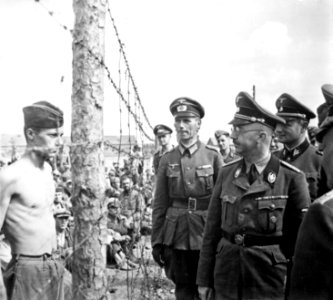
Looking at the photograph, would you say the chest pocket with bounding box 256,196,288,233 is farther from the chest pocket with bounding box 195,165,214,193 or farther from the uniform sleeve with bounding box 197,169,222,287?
the chest pocket with bounding box 195,165,214,193

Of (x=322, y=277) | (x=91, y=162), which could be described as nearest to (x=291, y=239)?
(x=91, y=162)

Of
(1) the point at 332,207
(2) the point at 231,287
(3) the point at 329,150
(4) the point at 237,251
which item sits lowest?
(2) the point at 231,287

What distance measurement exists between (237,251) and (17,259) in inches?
57.7

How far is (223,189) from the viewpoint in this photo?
375 cm

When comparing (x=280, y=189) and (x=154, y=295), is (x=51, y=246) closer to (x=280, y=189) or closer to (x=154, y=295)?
(x=280, y=189)

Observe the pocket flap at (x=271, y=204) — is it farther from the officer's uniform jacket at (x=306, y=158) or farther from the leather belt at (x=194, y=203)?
the leather belt at (x=194, y=203)

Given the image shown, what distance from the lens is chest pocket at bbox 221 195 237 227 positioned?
3.58 m

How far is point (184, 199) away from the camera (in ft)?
17.0

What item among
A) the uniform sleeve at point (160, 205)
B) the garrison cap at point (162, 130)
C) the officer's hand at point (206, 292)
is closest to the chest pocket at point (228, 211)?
the officer's hand at point (206, 292)

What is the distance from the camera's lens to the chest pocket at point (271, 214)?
11.4ft

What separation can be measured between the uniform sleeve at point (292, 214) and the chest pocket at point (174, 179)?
1725 millimetres

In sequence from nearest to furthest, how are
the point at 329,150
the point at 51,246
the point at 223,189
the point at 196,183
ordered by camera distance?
the point at 329,150, the point at 51,246, the point at 223,189, the point at 196,183

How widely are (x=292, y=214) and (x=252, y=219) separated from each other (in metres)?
0.31

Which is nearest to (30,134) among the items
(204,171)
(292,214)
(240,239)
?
(240,239)
